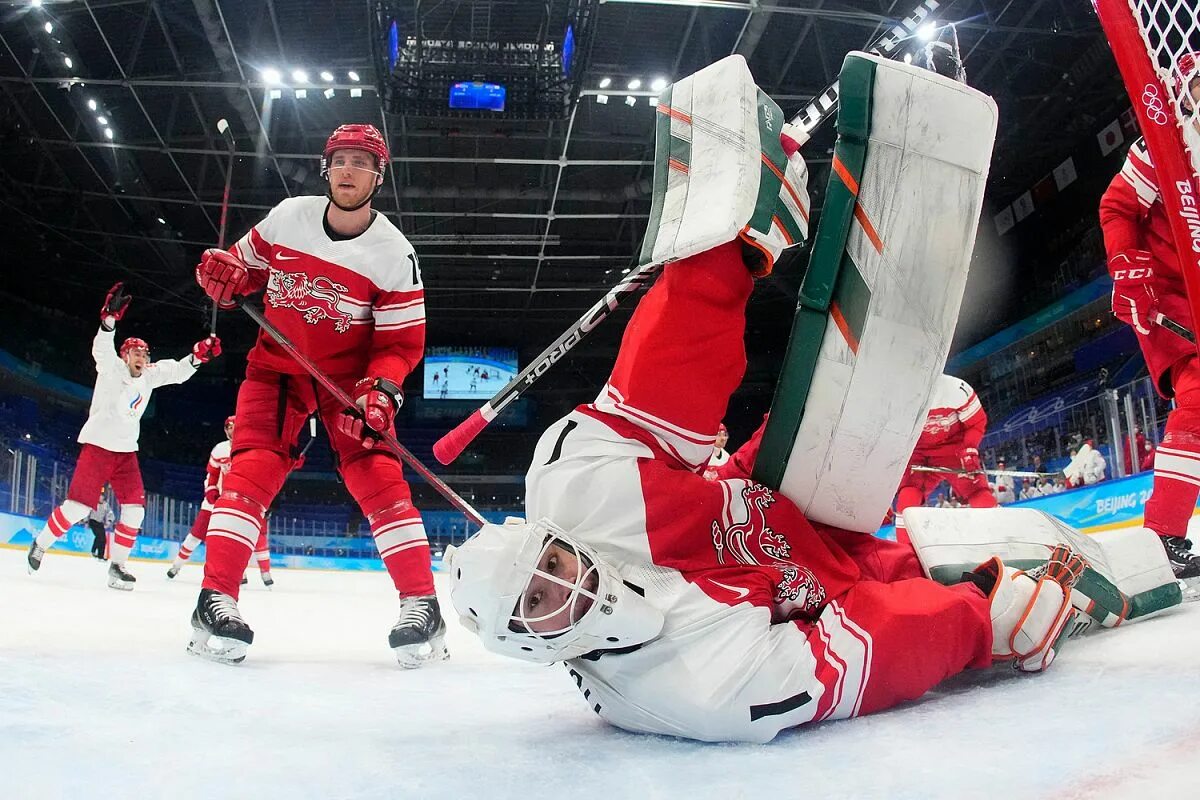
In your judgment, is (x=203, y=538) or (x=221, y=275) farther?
(x=203, y=538)

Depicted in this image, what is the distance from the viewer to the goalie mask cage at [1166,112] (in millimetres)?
915

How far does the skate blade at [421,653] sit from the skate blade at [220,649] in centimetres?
34

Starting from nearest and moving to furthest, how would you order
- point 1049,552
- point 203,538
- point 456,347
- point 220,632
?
point 1049,552
point 220,632
point 203,538
point 456,347

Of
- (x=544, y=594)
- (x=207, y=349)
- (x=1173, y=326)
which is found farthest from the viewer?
(x=207, y=349)

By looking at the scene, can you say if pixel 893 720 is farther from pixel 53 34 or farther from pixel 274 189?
pixel 274 189

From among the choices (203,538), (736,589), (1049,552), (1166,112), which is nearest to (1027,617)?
(1049,552)

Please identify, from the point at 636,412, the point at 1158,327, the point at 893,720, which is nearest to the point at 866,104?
the point at 636,412

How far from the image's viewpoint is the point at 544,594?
109cm

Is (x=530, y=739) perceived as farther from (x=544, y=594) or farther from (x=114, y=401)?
(x=114, y=401)

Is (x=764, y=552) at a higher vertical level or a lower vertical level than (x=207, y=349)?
lower

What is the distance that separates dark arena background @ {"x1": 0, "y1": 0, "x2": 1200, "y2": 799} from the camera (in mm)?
987

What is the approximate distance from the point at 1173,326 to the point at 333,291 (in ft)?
7.17

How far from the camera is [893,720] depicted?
110 centimetres

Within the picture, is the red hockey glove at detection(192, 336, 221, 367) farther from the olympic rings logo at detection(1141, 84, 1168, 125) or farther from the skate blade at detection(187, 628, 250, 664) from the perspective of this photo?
the olympic rings logo at detection(1141, 84, 1168, 125)
